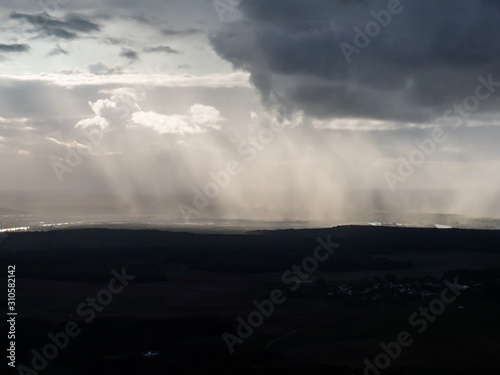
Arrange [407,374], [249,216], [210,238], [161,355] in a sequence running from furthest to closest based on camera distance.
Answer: [249,216]
[210,238]
[161,355]
[407,374]

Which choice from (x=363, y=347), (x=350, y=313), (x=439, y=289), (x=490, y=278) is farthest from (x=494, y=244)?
(x=363, y=347)

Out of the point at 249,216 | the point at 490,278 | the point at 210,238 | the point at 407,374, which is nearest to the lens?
the point at 407,374

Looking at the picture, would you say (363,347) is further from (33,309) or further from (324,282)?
(33,309)

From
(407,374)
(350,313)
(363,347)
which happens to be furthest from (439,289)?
(407,374)

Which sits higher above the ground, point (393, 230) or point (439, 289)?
point (393, 230)

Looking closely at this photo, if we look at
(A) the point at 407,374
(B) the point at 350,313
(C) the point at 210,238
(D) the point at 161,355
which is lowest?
(A) the point at 407,374

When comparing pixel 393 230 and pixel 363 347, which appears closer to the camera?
pixel 363 347
